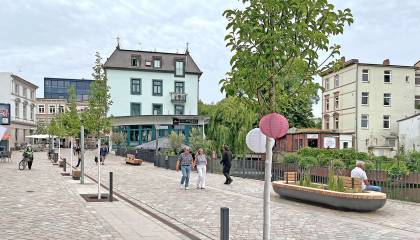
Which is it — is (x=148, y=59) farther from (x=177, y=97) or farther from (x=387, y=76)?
(x=387, y=76)

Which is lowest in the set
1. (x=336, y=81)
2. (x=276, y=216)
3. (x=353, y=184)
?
(x=276, y=216)

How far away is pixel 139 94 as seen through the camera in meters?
60.5

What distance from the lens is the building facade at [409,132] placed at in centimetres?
4412

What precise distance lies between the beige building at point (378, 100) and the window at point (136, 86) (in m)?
24.5

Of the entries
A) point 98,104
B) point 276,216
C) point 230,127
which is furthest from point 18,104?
point 276,216

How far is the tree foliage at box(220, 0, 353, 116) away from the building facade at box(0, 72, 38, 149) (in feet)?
200

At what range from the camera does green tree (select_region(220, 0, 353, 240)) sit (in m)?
7.23

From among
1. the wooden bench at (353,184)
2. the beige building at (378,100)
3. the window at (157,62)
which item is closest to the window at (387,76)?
the beige building at (378,100)

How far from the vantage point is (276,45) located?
7.18 meters

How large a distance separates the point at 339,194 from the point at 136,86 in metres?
49.6

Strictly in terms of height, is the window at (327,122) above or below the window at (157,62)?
below

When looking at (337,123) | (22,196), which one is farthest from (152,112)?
(22,196)

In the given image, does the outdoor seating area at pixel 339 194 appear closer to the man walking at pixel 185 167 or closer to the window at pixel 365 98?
the man walking at pixel 185 167

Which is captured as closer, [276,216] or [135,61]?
[276,216]
